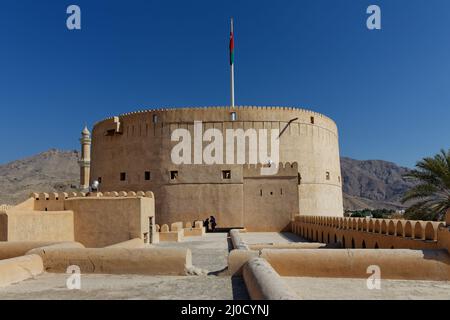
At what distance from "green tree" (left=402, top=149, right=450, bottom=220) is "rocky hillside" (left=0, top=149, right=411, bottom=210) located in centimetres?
6615

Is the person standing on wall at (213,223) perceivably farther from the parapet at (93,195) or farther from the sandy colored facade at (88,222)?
the sandy colored facade at (88,222)

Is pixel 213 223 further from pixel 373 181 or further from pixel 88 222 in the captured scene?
pixel 373 181

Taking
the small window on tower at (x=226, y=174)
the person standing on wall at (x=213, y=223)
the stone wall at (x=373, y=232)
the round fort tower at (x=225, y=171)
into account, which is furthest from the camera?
the small window on tower at (x=226, y=174)

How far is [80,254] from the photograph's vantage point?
7.33 metres

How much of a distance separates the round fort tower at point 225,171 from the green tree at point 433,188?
9.44 metres

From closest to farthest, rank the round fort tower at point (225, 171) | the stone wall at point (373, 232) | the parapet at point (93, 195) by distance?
the stone wall at point (373, 232), the parapet at point (93, 195), the round fort tower at point (225, 171)

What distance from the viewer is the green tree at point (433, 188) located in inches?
542

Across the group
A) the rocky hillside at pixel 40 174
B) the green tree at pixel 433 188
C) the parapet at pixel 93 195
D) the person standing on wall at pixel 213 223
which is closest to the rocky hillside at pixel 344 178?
the rocky hillside at pixel 40 174

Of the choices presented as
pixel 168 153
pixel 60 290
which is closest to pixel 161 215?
pixel 168 153

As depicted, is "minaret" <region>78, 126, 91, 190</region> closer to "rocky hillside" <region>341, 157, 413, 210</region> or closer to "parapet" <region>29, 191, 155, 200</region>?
"parapet" <region>29, 191, 155, 200</region>

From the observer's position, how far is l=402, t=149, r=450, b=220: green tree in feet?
45.2

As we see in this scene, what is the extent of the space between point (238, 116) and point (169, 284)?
19.9 metres

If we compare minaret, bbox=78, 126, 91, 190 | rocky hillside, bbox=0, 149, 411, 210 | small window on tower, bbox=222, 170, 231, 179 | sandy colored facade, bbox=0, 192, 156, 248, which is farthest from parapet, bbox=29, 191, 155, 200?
rocky hillside, bbox=0, 149, 411, 210
